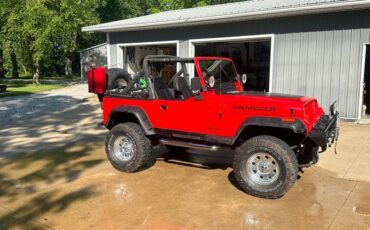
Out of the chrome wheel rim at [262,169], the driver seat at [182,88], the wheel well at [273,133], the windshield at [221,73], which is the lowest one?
the chrome wheel rim at [262,169]

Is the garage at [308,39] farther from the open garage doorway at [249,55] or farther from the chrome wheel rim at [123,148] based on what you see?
the chrome wheel rim at [123,148]

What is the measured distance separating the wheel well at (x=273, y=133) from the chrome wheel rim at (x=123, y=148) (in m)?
1.96

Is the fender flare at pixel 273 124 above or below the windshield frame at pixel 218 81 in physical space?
below

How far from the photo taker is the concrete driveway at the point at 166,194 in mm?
4285

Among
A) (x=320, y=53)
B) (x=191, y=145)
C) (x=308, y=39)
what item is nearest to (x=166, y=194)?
(x=191, y=145)

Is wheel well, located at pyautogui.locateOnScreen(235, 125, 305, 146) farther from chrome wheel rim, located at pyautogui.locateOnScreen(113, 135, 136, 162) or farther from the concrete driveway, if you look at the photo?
chrome wheel rim, located at pyautogui.locateOnScreen(113, 135, 136, 162)

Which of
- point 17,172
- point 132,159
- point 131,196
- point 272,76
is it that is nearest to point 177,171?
point 132,159


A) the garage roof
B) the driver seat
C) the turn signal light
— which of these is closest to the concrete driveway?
the turn signal light

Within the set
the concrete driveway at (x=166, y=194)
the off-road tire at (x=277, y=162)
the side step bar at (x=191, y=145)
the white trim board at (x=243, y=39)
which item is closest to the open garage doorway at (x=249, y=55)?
the white trim board at (x=243, y=39)

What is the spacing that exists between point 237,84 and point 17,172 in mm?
4096

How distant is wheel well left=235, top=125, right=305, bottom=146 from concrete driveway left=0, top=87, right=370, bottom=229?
2.43 ft

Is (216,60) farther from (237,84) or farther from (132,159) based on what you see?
(132,159)

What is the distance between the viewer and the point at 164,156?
716 centimetres

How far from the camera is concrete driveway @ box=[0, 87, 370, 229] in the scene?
4.29 m
